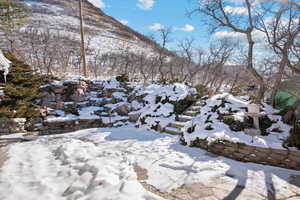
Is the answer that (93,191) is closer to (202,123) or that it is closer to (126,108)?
(202,123)

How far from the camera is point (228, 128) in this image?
366 cm

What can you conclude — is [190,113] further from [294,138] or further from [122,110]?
[122,110]

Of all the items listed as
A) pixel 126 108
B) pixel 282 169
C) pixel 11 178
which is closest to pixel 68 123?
pixel 126 108

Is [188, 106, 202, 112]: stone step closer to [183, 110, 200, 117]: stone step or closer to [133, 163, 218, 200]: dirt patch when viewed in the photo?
[183, 110, 200, 117]: stone step

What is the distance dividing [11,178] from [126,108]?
4.67m

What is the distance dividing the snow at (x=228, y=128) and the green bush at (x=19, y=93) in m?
4.98

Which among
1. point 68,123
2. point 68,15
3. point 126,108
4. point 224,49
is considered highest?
point 68,15

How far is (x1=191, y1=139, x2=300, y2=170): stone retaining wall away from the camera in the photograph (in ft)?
9.26

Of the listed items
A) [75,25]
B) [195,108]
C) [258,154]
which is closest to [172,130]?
[195,108]

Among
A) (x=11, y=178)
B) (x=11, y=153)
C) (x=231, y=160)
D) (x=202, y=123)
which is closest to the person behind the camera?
(x=11, y=178)

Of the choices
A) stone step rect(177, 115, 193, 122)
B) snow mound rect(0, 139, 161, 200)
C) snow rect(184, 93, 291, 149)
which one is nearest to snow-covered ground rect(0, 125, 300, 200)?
snow mound rect(0, 139, 161, 200)

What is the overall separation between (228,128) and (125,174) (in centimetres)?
239

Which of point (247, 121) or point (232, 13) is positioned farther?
point (232, 13)

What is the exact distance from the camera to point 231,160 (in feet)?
9.98
